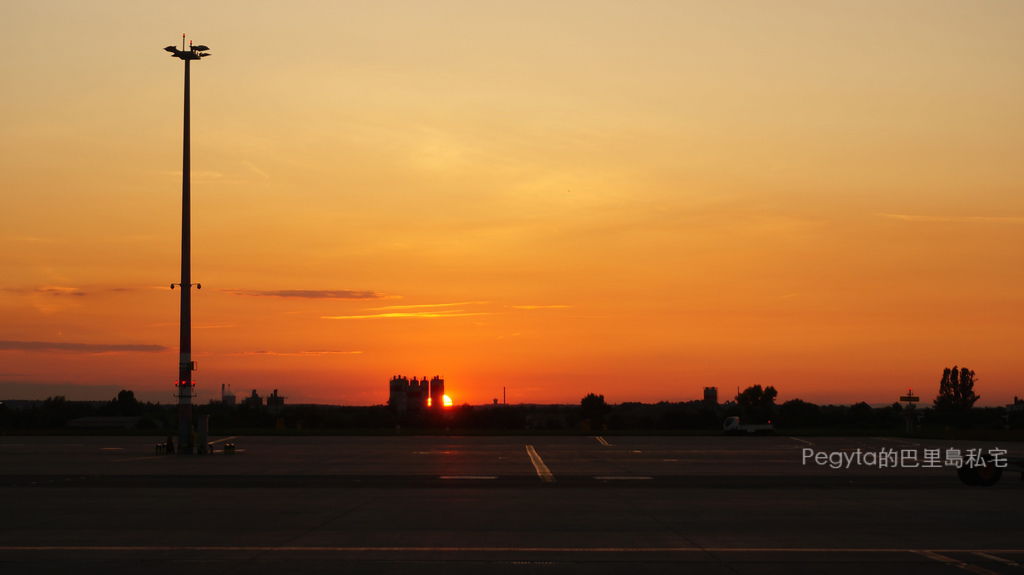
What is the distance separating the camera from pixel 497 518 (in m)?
22.6

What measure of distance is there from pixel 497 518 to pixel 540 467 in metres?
17.5

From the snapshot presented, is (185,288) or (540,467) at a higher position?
(185,288)

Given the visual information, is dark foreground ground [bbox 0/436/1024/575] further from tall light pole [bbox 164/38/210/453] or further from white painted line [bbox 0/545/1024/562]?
tall light pole [bbox 164/38/210/453]

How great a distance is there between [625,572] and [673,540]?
12.3 feet

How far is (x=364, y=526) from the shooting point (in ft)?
69.3

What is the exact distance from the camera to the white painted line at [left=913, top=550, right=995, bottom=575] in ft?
52.2

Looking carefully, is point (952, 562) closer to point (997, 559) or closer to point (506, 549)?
point (997, 559)

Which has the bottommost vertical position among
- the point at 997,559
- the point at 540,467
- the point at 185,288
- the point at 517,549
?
the point at 540,467

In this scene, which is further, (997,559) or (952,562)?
(997,559)

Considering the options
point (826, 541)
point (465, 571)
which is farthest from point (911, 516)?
point (465, 571)

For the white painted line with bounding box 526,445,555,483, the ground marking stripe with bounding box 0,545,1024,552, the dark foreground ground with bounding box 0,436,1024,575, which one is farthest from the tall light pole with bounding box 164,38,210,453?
the ground marking stripe with bounding box 0,545,1024,552

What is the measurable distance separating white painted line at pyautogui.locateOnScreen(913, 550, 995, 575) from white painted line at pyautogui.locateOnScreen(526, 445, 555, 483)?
16.3m

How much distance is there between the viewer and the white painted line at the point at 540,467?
34250mm

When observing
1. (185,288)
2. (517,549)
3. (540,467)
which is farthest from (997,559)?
(185,288)
